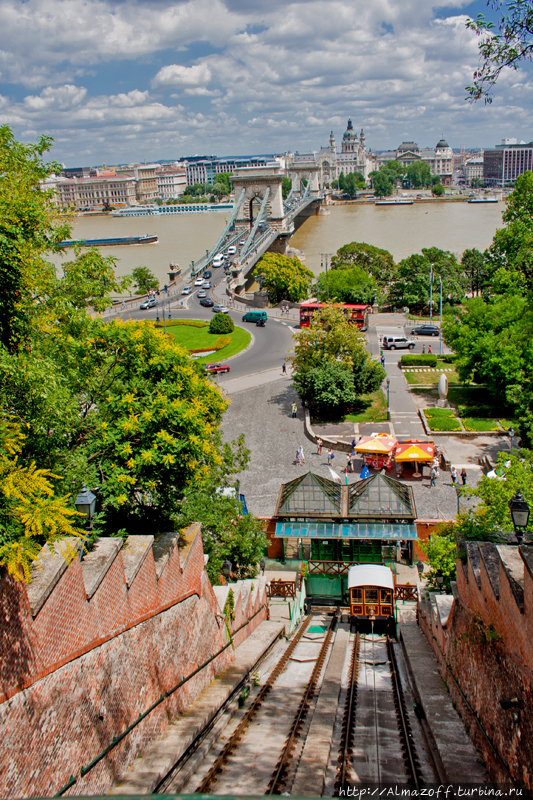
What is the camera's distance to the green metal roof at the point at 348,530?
1678cm

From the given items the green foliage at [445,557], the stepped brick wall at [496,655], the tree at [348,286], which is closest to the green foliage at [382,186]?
the tree at [348,286]

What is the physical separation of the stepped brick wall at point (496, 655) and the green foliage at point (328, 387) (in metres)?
19.1

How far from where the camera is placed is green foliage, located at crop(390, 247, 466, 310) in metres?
51.0

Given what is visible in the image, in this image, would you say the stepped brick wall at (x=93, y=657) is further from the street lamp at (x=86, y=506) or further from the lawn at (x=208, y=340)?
the lawn at (x=208, y=340)

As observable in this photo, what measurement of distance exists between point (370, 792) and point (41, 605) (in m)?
3.79

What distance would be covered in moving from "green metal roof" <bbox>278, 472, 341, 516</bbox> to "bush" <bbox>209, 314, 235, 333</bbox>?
28911 millimetres

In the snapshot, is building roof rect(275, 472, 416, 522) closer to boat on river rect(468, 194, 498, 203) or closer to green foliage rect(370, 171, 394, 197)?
boat on river rect(468, 194, 498, 203)

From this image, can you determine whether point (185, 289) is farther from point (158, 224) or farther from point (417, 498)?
point (158, 224)

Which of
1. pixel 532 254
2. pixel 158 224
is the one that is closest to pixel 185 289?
pixel 532 254

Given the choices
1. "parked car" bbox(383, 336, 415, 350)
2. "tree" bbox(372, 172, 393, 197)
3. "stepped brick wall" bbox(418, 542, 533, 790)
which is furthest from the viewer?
"tree" bbox(372, 172, 393, 197)

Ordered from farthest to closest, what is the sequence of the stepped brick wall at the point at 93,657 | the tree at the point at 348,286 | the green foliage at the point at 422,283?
the green foliage at the point at 422,283
the tree at the point at 348,286
the stepped brick wall at the point at 93,657

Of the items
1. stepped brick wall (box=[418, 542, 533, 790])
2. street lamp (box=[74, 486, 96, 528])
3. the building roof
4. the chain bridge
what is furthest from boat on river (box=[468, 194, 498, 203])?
street lamp (box=[74, 486, 96, 528])

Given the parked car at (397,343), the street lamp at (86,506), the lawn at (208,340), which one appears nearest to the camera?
the street lamp at (86,506)

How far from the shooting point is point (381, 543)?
17.8 metres
